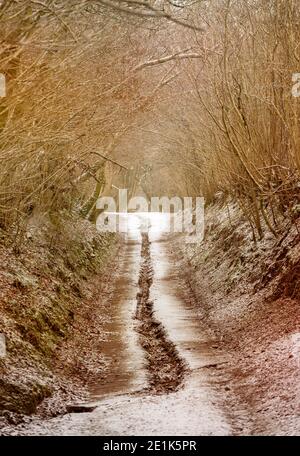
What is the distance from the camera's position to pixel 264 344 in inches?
468

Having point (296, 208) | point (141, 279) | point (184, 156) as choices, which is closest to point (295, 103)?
point (296, 208)

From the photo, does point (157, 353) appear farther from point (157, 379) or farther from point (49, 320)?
point (49, 320)

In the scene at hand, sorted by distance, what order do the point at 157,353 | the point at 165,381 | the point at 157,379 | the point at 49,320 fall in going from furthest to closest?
the point at 49,320 < the point at 157,353 < the point at 157,379 < the point at 165,381

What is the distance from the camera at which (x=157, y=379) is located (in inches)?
449

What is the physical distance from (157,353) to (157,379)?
2017 millimetres

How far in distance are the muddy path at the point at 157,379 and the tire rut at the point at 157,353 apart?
0.02 meters

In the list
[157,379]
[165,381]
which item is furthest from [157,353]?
[165,381]

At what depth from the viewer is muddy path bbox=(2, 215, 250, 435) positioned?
8.36m

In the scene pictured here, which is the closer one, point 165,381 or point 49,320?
point 165,381

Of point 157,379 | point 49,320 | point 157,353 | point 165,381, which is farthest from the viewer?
point 49,320

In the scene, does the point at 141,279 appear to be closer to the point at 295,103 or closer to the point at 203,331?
the point at 203,331

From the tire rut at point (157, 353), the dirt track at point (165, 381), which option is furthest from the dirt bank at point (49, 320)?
the tire rut at point (157, 353)

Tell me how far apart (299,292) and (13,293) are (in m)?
6.13

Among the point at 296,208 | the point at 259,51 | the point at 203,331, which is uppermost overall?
the point at 259,51
